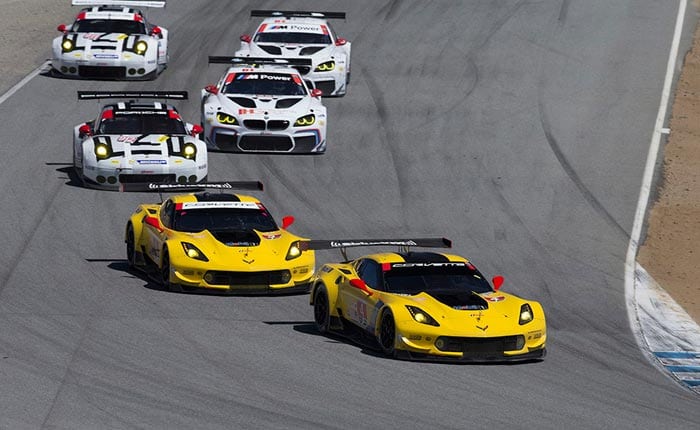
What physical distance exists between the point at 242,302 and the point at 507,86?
51.8 feet

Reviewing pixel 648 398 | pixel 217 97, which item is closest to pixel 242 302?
pixel 648 398

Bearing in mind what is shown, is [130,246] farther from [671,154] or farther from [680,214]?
[671,154]

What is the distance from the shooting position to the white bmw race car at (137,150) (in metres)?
26.5

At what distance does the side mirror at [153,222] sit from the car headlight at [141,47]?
43.6 ft

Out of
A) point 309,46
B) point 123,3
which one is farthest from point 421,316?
point 123,3

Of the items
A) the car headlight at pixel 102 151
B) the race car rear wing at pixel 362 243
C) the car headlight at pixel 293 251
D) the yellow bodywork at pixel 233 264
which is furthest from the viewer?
the car headlight at pixel 102 151

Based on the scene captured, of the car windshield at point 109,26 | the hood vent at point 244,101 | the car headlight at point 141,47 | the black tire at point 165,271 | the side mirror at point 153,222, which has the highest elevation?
the side mirror at point 153,222

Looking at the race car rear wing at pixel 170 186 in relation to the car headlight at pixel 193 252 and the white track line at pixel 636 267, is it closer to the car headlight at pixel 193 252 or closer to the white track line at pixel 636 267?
the car headlight at pixel 193 252

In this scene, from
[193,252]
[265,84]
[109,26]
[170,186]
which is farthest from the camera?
Result: [109,26]

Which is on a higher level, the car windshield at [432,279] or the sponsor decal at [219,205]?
the car windshield at [432,279]

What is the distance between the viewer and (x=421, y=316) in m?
17.0

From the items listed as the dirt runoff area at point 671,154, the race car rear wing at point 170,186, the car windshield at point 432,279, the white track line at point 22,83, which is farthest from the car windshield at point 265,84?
the car windshield at point 432,279

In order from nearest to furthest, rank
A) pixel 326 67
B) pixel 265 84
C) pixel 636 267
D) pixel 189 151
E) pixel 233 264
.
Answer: pixel 233 264 < pixel 636 267 < pixel 189 151 < pixel 265 84 < pixel 326 67

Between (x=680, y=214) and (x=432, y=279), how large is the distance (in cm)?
995
